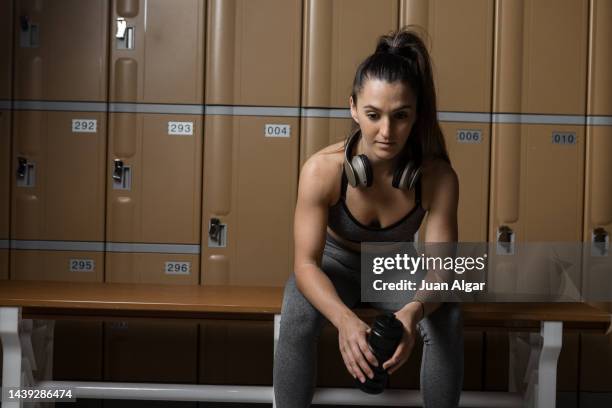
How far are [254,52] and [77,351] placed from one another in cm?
170

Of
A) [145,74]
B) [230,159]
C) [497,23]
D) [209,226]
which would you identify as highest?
[497,23]

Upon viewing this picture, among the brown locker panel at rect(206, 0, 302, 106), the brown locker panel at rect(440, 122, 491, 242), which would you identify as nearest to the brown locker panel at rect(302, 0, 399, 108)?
the brown locker panel at rect(206, 0, 302, 106)

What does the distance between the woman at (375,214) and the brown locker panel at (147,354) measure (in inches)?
53.0

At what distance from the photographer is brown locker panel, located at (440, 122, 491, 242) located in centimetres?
333

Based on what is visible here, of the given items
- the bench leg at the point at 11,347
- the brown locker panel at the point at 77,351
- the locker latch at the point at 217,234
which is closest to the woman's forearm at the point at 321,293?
the bench leg at the point at 11,347

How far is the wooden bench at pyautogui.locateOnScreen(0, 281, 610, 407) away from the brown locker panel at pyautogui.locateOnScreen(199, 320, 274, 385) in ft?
1.92

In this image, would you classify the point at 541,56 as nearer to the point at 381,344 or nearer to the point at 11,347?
the point at 381,344

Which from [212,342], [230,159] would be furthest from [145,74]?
[212,342]

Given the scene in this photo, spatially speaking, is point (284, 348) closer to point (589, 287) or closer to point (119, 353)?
point (119, 353)

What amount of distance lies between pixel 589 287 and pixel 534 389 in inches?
35.0

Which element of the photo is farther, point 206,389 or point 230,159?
point 230,159

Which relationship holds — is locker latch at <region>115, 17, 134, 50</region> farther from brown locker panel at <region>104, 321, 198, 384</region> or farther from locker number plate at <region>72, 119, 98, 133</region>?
brown locker panel at <region>104, 321, 198, 384</region>

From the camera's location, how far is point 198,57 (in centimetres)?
333

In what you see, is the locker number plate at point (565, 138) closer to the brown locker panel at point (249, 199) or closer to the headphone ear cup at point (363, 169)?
the brown locker panel at point (249, 199)
